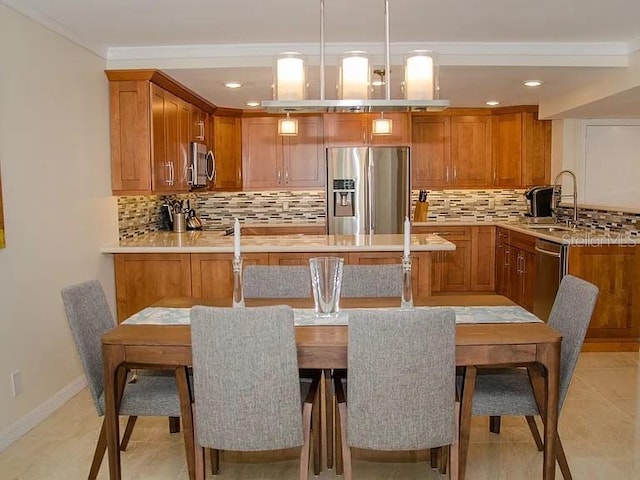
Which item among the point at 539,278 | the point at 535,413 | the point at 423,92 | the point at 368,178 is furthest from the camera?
the point at 368,178

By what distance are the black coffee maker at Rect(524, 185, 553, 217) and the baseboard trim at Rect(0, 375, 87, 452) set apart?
4795 millimetres

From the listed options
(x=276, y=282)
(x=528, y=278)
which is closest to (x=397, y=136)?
A: (x=528, y=278)

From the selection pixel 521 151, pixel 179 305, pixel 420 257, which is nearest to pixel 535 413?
pixel 179 305

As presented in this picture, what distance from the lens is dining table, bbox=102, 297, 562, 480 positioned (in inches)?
91.4

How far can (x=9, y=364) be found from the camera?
10.4 ft

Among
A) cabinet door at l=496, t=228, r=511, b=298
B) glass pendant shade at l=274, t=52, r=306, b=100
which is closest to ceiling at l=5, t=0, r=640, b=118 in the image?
glass pendant shade at l=274, t=52, r=306, b=100

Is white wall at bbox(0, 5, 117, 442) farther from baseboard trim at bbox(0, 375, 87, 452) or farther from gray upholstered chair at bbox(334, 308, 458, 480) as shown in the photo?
gray upholstered chair at bbox(334, 308, 458, 480)

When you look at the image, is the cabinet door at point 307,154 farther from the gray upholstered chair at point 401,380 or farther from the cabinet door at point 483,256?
the gray upholstered chair at point 401,380

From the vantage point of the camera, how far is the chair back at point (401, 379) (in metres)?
2.10

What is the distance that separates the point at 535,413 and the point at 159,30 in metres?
3.08

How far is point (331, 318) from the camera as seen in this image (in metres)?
2.67

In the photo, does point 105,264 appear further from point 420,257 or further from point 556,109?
point 556,109

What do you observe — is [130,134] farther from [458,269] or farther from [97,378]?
[458,269]

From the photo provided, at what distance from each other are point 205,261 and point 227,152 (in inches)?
95.3
